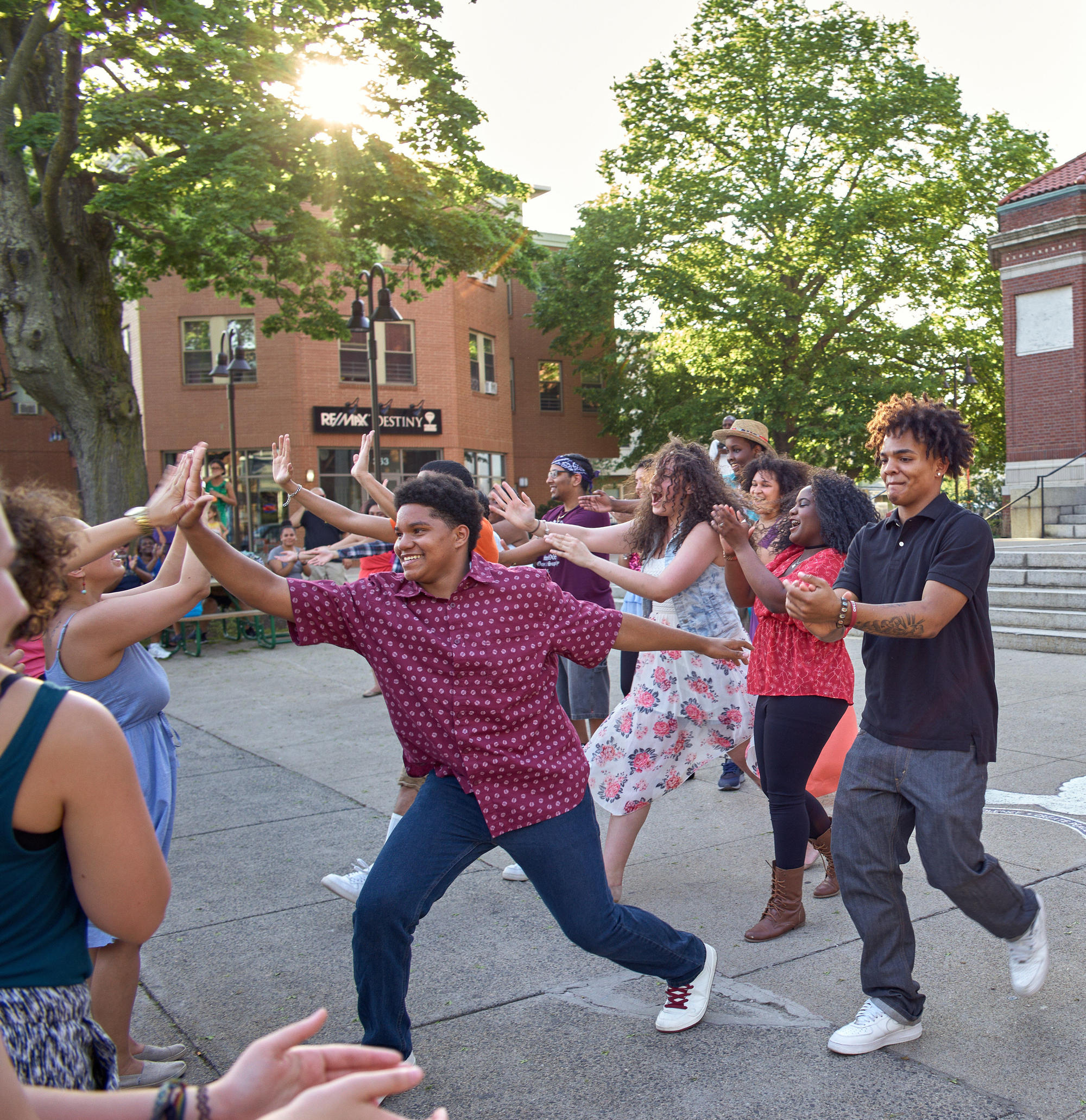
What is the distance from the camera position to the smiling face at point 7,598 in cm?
135

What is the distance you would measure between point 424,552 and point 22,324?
13.3 m

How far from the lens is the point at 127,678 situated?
3.46 m

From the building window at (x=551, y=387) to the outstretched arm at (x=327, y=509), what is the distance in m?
30.7

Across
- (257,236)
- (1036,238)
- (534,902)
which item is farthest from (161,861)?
(1036,238)

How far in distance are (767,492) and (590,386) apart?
105 ft

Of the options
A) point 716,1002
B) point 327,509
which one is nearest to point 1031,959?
point 716,1002

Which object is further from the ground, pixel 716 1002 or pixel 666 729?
pixel 666 729

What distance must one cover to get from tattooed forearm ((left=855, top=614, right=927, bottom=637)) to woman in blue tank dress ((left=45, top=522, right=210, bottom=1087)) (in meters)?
1.96

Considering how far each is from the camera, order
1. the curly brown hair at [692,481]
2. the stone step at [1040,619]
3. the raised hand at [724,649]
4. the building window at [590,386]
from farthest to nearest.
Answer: the building window at [590,386] < the stone step at [1040,619] < the curly brown hair at [692,481] < the raised hand at [724,649]

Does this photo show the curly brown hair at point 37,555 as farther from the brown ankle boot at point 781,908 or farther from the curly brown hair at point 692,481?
the brown ankle boot at point 781,908

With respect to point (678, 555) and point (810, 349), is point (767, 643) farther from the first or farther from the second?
point (810, 349)

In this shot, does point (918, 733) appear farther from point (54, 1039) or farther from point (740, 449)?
point (740, 449)

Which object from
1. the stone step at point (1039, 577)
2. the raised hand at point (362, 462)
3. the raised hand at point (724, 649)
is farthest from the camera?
the stone step at point (1039, 577)

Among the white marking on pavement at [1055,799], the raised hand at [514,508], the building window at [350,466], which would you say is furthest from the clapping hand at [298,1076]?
the building window at [350,466]
